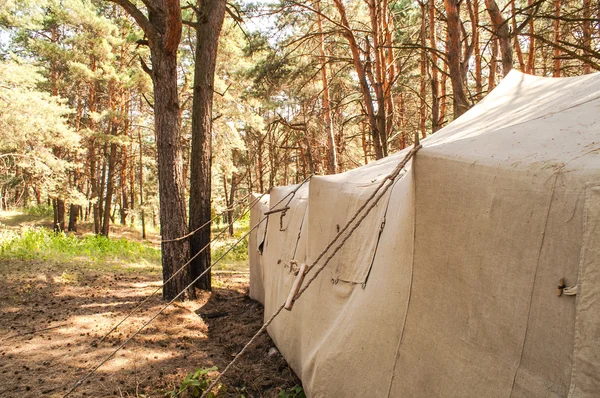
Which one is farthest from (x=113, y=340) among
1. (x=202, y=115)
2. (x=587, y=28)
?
(x=587, y=28)

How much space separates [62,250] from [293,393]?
25.6 feet

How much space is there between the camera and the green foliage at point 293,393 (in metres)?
3.04

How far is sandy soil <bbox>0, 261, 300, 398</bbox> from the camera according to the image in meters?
3.08

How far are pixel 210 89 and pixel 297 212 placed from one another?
2.92 metres

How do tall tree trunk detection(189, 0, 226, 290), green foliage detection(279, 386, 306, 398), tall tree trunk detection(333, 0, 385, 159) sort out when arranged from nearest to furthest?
1. green foliage detection(279, 386, 306, 398)
2. tall tree trunk detection(189, 0, 226, 290)
3. tall tree trunk detection(333, 0, 385, 159)

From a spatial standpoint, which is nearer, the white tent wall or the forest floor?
the forest floor

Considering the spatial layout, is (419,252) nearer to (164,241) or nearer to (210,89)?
(164,241)

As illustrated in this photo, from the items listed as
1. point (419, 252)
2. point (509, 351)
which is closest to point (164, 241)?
point (419, 252)

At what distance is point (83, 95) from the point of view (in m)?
16.3

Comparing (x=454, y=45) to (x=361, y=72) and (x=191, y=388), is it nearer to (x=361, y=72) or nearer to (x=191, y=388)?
(x=361, y=72)

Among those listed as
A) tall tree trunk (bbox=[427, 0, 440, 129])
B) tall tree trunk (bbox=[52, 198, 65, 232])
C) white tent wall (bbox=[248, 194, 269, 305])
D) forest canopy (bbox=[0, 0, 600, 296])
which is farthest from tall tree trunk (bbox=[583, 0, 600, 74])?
tall tree trunk (bbox=[52, 198, 65, 232])

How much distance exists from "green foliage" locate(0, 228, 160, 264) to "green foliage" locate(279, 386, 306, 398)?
626cm

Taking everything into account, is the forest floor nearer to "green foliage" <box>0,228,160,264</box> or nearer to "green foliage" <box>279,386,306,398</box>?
"green foliage" <box>279,386,306,398</box>

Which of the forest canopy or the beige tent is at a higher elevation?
the forest canopy
